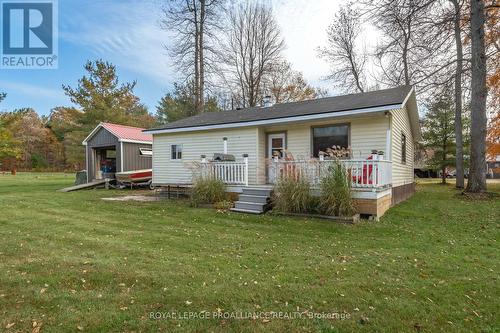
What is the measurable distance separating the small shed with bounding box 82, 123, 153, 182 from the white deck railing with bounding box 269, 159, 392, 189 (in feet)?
37.4

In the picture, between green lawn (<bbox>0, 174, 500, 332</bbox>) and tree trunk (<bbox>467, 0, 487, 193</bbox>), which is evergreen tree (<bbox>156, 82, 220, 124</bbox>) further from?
green lawn (<bbox>0, 174, 500, 332</bbox>)

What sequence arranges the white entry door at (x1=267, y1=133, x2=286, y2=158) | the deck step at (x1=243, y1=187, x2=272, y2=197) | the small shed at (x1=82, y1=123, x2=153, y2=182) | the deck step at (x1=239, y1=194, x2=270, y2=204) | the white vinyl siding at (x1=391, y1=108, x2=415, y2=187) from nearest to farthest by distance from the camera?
1. the deck step at (x1=239, y1=194, x2=270, y2=204)
2. the deck step at (x1=243, y1=187, x2=272, y2=197)
3. the white vinyl siding at (x1=391, y1=108, x2=415, y2=187)
4. the white entry door at (x1=267, y1=133, x2=286, y2=158)
5. the small shed at (x1=82, y1=123, x2=153, y2=182)

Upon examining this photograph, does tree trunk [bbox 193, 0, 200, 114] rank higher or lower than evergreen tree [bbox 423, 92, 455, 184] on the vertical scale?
higher

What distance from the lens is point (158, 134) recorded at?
1313 centimetres

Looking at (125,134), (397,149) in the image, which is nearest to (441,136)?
(397,149)

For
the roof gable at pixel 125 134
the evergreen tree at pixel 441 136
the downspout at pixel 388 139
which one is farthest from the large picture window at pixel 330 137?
the evergreen tree at pixel 441 136

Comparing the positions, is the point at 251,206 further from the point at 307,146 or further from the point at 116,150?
the point at 116,150

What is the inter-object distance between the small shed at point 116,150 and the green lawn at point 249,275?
383 inches

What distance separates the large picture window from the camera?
9.55m

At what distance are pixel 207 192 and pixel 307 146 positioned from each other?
12.8ft

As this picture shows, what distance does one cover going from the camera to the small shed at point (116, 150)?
16.1 meters

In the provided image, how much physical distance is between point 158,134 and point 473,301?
12.4 m

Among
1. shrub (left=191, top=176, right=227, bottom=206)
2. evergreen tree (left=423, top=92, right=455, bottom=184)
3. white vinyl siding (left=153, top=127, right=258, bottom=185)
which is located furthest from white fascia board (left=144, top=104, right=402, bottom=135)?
evergreen tree (left=423, top=92, right=455, bottom=184)

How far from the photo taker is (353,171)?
7.42m
